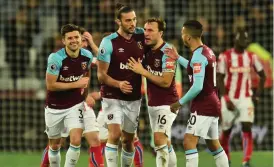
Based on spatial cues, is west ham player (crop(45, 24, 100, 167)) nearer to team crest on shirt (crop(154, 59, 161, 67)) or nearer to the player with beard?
the player with beard

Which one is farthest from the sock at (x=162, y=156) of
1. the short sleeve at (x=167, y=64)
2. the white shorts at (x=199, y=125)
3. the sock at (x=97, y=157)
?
the short sleeve at (x=167, y=64)

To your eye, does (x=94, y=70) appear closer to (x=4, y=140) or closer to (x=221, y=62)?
(x=4, y=140)

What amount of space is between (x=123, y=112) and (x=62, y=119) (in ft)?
2.22

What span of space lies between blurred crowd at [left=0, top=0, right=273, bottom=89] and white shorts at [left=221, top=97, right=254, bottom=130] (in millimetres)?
2695

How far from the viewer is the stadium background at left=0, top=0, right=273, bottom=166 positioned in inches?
522

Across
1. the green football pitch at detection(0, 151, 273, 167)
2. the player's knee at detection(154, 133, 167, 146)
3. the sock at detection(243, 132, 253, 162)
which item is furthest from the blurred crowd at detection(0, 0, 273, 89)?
the player's knee at detection(154, 133, 167, 146)

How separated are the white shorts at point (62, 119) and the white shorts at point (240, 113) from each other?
2.90 m

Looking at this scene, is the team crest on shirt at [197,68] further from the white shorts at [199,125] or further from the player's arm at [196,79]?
the white shorts at [199,125]

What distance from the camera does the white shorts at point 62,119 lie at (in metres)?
8.52

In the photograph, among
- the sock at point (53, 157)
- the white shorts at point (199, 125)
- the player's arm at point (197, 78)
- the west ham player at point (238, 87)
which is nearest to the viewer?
the player's arm at point (197, 78)

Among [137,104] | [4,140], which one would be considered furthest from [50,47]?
[137,104]

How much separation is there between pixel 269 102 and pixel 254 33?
4.42 ft

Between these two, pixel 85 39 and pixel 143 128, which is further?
pixel 143 128

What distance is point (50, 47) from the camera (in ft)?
45.3
